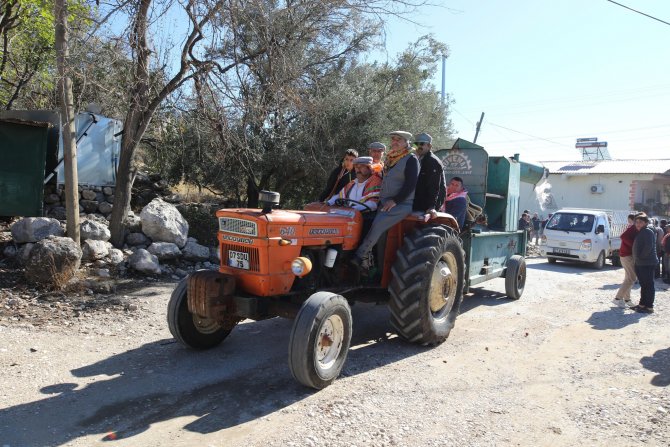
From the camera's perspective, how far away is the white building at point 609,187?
29094 mm

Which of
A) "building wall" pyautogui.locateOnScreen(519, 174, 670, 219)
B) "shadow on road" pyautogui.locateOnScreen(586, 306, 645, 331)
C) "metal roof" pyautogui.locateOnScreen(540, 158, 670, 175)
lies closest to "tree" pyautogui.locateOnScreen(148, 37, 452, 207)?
"shadow on road" pyautogui.locateOnScreen(586, 306, 645, 331)

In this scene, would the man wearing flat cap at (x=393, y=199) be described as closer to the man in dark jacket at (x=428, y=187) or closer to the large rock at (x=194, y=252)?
the man in dark jacket at (x=428, y=187)

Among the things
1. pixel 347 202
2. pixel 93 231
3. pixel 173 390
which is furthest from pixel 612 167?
pixel 173 390

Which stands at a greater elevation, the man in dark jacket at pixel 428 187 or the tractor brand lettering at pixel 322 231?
the man in dark jacket at pixel 428 187

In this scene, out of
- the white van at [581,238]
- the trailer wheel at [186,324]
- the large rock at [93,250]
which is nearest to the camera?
the trailer wheel at [186,324]

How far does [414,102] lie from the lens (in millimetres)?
14344

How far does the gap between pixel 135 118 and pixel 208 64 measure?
158 centimetres

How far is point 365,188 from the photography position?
6.00 meters

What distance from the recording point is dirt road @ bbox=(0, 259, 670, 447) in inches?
147

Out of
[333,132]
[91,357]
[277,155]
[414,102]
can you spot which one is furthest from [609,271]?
[91,357]

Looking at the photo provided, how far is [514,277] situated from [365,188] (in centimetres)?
414

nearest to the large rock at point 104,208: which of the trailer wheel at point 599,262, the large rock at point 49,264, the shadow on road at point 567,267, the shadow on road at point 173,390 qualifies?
the large rock at point 49,264

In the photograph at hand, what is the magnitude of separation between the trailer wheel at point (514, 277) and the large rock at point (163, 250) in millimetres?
5809

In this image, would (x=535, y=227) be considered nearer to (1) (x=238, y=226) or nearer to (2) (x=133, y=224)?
(2) (x=133, y=224)
